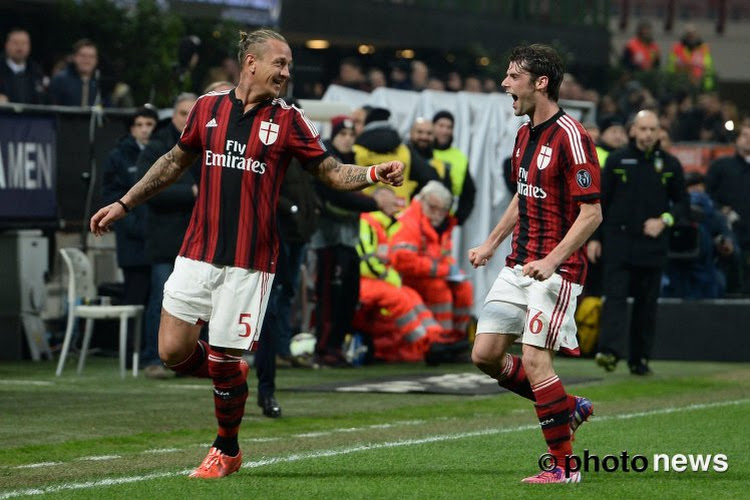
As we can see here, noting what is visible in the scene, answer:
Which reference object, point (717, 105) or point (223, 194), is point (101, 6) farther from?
point (223, 194)

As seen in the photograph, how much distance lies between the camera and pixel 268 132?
28.3ft

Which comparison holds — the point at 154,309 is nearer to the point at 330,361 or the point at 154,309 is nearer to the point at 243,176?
the point at 330,361

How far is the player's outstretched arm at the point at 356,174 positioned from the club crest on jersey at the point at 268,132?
0.93 ft

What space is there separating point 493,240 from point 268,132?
4.38 feet

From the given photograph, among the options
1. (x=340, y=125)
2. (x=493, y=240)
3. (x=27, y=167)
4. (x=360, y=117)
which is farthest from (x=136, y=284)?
(x=493, y=240)

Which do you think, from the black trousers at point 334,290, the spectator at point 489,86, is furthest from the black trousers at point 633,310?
the spectator at point 489,86

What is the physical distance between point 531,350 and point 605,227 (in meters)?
7.32

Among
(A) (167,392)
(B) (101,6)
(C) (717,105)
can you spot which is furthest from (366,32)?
(A) (167,392)

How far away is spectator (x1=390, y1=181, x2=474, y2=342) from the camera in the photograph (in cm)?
1698

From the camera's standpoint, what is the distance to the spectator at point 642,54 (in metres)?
32.0

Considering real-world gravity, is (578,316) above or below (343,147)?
below

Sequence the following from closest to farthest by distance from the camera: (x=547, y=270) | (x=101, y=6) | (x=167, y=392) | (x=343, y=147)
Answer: (x=547, y=270), (x=167, y=392), (x=343, y=147), (x=101, y=6)

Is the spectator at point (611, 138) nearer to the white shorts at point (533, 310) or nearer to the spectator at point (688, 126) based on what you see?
the spectator at point (688, 126)

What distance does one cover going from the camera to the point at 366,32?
2978 cm
